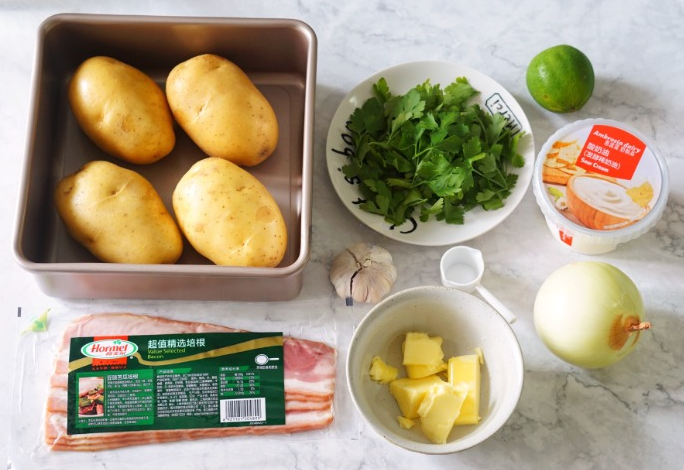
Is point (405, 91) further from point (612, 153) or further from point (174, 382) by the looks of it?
point (174, 382)

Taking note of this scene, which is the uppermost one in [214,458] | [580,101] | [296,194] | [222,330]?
[580,101]

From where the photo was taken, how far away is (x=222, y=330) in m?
1.18

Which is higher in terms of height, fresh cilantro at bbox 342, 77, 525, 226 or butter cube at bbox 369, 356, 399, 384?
fresh cilantro at bbox 342, 77, 525, 226

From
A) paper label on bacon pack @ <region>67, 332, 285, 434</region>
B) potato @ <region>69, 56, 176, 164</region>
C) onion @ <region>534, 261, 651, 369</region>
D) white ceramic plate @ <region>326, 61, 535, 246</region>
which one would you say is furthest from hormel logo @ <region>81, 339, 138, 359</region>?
onion @ <region>534, 261, 651, 369</region>

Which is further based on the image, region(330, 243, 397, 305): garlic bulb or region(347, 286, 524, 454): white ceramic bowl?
region(330, 243, 397, 305): garlic bulb

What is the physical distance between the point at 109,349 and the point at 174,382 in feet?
0.32

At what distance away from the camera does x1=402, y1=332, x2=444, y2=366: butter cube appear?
3.72 feet

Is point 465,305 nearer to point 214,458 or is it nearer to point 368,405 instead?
point 368,405

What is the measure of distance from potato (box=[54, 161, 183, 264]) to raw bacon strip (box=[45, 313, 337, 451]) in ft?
0.34

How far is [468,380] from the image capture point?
1114 millimetres

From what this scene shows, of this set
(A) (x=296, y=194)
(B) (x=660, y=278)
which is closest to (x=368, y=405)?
(A) (x=296, y=194)

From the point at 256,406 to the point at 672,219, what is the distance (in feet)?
2.09

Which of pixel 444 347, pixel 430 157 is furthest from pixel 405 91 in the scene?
pixel 444 347

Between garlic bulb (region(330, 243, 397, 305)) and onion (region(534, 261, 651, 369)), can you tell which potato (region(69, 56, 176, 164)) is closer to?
garlic bulb (region(330, 243, 397, 305))
